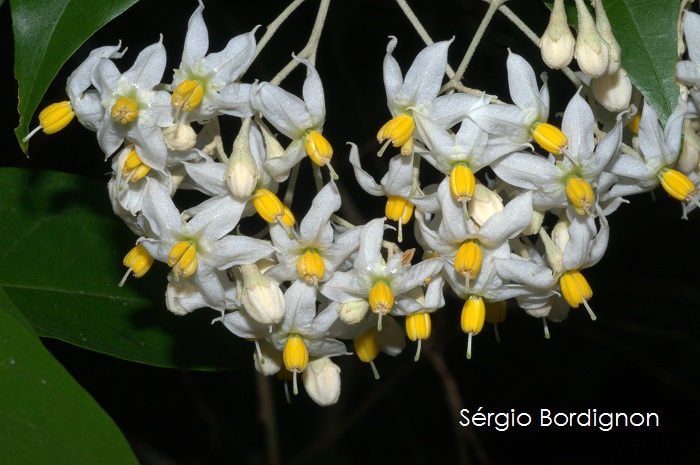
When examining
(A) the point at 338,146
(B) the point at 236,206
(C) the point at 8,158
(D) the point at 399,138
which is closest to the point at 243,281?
(B) the point at 236,206

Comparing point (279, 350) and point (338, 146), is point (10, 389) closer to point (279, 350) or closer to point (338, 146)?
point (279, 350)

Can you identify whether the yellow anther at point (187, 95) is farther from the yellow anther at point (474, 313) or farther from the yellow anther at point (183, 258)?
the yellow anther at point (474, 313)

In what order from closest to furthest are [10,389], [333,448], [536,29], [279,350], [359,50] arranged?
[10,389], [279,350], [536,29], [359,50], [333,448]

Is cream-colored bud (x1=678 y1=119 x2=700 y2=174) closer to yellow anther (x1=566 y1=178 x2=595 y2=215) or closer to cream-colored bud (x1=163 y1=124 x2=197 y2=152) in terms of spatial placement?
yellow anther (x1=566 y1=178 x2=595 y2=215)

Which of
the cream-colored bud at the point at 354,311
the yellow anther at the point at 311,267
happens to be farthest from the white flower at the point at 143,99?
the cream-colored bud at the point at 354,311

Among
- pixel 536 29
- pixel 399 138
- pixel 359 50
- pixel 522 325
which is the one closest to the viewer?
pixel 399 138

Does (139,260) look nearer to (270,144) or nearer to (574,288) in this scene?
(270,144)
